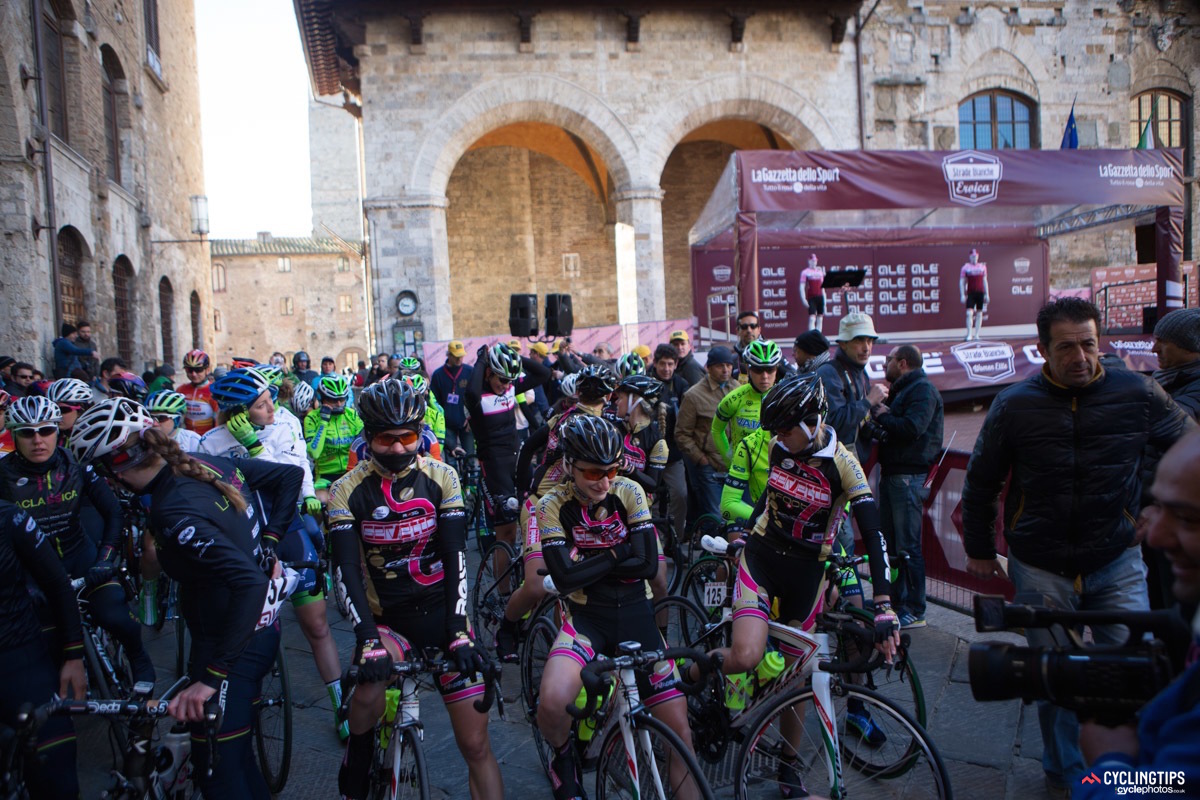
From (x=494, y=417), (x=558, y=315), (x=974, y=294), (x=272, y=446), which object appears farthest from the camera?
(x=974, y=294)

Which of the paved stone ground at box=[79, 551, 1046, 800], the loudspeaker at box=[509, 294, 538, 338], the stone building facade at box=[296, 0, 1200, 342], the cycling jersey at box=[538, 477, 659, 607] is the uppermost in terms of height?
the stone building facade at box=[296, 0, 1200, 342]

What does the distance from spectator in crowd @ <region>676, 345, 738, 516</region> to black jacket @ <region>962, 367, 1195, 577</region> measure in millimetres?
3243

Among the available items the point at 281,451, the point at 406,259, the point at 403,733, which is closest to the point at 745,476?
the point at 403,733

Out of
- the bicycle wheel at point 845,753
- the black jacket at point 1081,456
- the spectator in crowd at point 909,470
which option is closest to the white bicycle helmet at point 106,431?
the bicycle wheel at point 845,753

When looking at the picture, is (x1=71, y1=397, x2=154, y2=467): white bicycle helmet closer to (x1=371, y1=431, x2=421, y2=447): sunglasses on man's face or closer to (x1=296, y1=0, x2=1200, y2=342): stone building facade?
(x1=371, y1=431, x2=421, y2=447): sunglasses on man's face

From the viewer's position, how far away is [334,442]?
22.3ft

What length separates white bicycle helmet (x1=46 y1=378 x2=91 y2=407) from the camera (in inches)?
220

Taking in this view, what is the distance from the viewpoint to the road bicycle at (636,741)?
2844 millimetres

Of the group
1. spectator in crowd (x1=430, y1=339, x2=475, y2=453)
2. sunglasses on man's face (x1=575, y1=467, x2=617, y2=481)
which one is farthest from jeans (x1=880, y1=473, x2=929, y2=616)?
spectator in crowd (x1=430, y1=339, x2=475, y2=453)

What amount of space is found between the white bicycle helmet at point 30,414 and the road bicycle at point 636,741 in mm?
3388

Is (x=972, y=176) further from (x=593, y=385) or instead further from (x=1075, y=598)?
(x=1075, y=598)

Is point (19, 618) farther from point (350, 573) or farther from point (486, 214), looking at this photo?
point (486, 214)

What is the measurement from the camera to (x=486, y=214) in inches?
1029

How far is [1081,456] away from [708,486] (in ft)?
11.8
